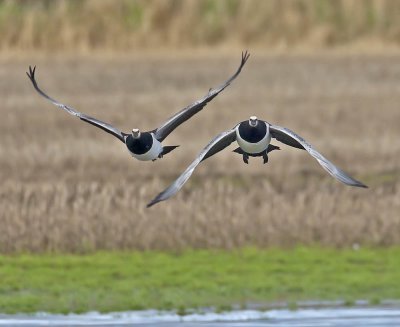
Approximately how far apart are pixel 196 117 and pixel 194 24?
12.3 meters

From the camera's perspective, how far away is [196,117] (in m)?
27.2

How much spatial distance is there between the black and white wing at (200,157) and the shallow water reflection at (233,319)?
472cm

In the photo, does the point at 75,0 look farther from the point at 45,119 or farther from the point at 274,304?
the point at 274,304

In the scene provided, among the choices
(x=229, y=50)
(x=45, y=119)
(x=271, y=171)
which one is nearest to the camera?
(x=271, y=171)

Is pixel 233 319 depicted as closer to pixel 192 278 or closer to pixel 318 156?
pixel 192 278

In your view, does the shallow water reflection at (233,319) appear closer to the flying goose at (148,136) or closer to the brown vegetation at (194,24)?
the flying goose at (148,136)

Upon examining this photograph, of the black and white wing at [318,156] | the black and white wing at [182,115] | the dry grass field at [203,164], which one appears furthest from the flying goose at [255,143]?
the dry grass field at [203,164]

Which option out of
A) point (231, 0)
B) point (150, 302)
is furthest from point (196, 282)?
point (231, 0)

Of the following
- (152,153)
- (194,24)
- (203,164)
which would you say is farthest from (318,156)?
(194,24)

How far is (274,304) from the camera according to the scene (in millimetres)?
15062

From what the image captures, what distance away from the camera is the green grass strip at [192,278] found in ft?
50.0

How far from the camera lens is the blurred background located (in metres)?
17.4

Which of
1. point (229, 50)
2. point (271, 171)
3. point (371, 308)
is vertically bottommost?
point (371, 308)

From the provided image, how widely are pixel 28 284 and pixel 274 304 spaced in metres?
2.78
